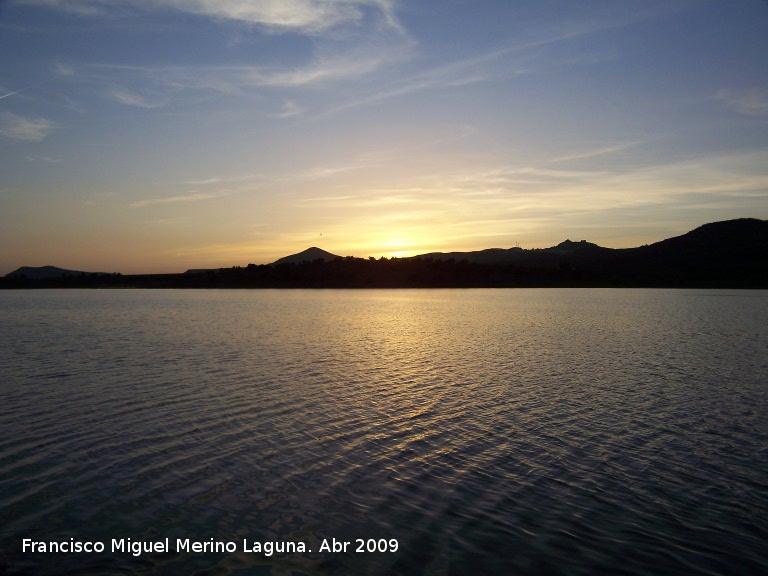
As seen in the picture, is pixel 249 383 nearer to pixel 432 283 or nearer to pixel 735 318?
pixel 735 318

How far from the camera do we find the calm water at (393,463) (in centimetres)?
888

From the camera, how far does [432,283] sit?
176 metres

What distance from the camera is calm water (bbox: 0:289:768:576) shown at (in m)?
8.88

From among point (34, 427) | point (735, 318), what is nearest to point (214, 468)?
point (34, 427)

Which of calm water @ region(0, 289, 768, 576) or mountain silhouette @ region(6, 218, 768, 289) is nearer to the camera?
calm water @ region(0, 289, 768, 576)

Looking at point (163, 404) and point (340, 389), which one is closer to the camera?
point (163, 404)

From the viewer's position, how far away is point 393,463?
12.9 m

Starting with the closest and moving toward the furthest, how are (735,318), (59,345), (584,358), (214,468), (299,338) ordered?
(214,468) → (584,358) → (59,345) → (299,338) → (735,318)

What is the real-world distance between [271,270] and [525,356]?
175184mm

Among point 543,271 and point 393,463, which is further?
point 543,271

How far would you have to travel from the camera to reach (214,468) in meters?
12.6

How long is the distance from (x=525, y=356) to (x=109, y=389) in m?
21.2

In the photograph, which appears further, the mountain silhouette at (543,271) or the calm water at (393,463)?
the mountain silhouette at (543,271)

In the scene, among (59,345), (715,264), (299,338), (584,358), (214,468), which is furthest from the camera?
(715,264)
